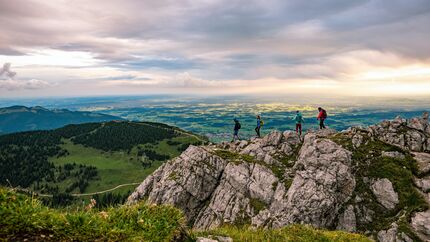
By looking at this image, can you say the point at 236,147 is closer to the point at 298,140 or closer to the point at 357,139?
the point at 298,140

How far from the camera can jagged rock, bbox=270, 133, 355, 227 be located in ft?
168

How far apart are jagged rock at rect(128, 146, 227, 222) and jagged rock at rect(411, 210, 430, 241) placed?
124ft

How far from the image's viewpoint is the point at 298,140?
72.9 metres

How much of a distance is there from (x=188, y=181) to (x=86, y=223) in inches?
→ 2272

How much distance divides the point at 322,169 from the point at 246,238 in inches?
1992

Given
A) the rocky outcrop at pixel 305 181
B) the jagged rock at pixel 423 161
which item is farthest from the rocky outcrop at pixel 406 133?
the jagged rock at pixel 423 161

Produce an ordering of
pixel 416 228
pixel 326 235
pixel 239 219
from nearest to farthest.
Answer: pixel 326 235 → pixel 416 228 → pixel 239 219

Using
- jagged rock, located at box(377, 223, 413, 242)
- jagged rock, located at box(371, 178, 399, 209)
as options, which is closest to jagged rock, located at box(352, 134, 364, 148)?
jagged rock, located at box(371, 178, 399, 209)

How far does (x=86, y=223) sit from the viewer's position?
8.53 m

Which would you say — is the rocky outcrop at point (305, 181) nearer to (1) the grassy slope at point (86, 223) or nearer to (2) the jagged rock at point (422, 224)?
(2) the jagged rock at point (422, 224)

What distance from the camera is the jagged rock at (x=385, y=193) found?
50.5 meters

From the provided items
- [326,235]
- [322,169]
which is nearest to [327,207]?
[322,169]

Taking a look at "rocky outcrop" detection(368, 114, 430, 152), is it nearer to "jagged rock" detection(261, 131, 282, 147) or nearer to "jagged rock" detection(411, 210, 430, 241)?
"jagged rock" detection(261, 131, 282, 147)

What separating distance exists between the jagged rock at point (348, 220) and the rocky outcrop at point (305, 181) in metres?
0.16
